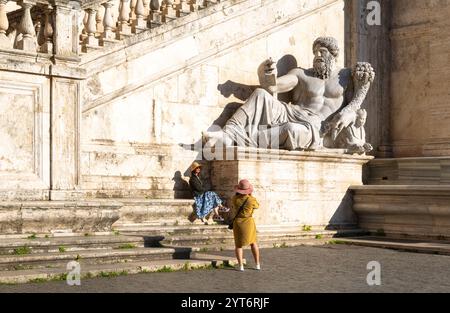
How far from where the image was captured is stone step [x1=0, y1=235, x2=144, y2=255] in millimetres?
8938

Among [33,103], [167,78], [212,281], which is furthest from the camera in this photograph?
[167,78]

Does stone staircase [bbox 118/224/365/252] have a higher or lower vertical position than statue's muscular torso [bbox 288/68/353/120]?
lower

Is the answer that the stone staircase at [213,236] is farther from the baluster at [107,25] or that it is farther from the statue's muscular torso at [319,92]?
the baluster at [107,25]

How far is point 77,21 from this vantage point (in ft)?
35.3

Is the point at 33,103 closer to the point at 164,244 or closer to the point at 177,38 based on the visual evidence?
the point at 164,244

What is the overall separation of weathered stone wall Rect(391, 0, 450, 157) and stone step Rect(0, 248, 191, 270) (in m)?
8.17

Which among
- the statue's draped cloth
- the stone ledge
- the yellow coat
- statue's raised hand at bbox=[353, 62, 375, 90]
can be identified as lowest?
the yellow coat

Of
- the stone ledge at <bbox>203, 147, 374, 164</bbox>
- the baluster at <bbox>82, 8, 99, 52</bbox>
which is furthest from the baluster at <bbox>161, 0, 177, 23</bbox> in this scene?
the stone ledge at <bbox>203, 147, 374, 164</bbox>

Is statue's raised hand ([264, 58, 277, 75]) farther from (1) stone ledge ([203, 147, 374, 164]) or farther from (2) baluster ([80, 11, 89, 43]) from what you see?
(2) baluster ([80, 11, 89, 43])

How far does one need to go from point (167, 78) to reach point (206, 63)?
93 cm

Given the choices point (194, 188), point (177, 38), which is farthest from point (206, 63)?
point (194, 188)

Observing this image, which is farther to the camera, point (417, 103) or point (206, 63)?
point (417, 103)
